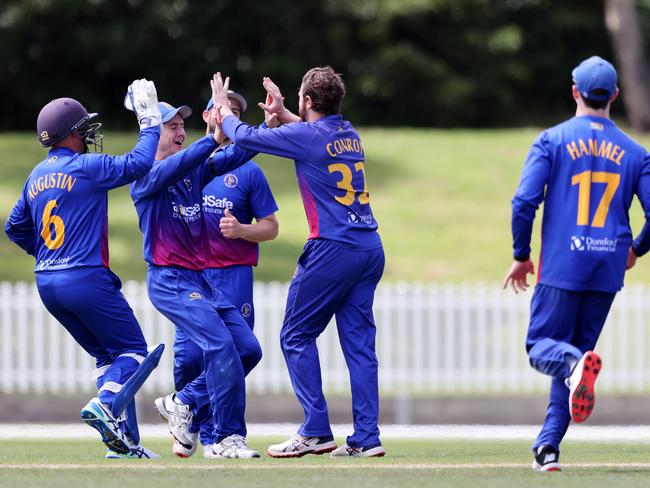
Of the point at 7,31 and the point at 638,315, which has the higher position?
the point at 7,31

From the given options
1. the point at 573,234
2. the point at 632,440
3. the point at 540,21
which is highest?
the point at 540,21

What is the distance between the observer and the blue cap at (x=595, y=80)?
705 centimetres

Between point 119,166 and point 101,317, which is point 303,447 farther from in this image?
point 119,166

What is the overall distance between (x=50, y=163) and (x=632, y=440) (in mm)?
5160

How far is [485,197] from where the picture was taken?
74.5ft

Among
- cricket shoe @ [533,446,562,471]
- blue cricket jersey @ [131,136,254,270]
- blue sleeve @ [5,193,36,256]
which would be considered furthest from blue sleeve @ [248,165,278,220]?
cricket shoe @ [533,446,562,471]

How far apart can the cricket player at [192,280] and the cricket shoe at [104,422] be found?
0.59m

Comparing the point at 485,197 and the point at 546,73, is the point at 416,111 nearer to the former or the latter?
the point at 546,73

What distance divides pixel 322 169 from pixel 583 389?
2.22m

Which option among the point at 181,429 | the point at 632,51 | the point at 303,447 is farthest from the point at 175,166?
the point at 632,51

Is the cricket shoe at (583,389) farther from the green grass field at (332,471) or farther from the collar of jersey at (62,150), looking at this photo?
the collar of jersey at (62,150)

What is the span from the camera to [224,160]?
8.26 meters

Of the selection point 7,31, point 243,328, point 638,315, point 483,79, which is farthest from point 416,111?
point 243,328

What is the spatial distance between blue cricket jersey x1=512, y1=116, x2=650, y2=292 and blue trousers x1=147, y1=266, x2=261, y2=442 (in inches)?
74.2
